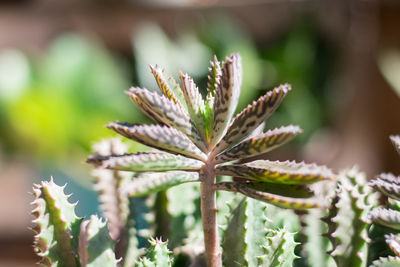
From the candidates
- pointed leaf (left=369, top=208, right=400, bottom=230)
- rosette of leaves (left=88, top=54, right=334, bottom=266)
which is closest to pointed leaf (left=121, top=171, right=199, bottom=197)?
rosette of leaves (left=88, top=54, right=334, bottom=266)

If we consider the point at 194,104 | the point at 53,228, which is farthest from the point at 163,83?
the point at 53,228

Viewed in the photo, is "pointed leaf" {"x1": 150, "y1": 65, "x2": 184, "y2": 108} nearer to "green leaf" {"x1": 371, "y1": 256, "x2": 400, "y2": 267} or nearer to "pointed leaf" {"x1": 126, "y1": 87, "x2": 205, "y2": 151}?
"pointed leaf" {"x1": 126, "y1": 87, "x2": 205, "y2": 151}

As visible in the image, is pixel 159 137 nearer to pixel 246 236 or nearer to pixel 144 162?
pixel 144 162

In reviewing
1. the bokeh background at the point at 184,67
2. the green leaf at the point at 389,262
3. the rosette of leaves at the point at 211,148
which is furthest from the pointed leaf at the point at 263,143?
the bokeh background at the point at 184,67

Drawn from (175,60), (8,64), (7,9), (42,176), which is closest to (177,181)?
(42,176)

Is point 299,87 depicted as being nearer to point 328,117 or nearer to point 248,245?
point 328,117

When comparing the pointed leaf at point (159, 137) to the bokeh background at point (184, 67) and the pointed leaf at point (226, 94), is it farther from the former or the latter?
the bokeh background at point (184, 67)
